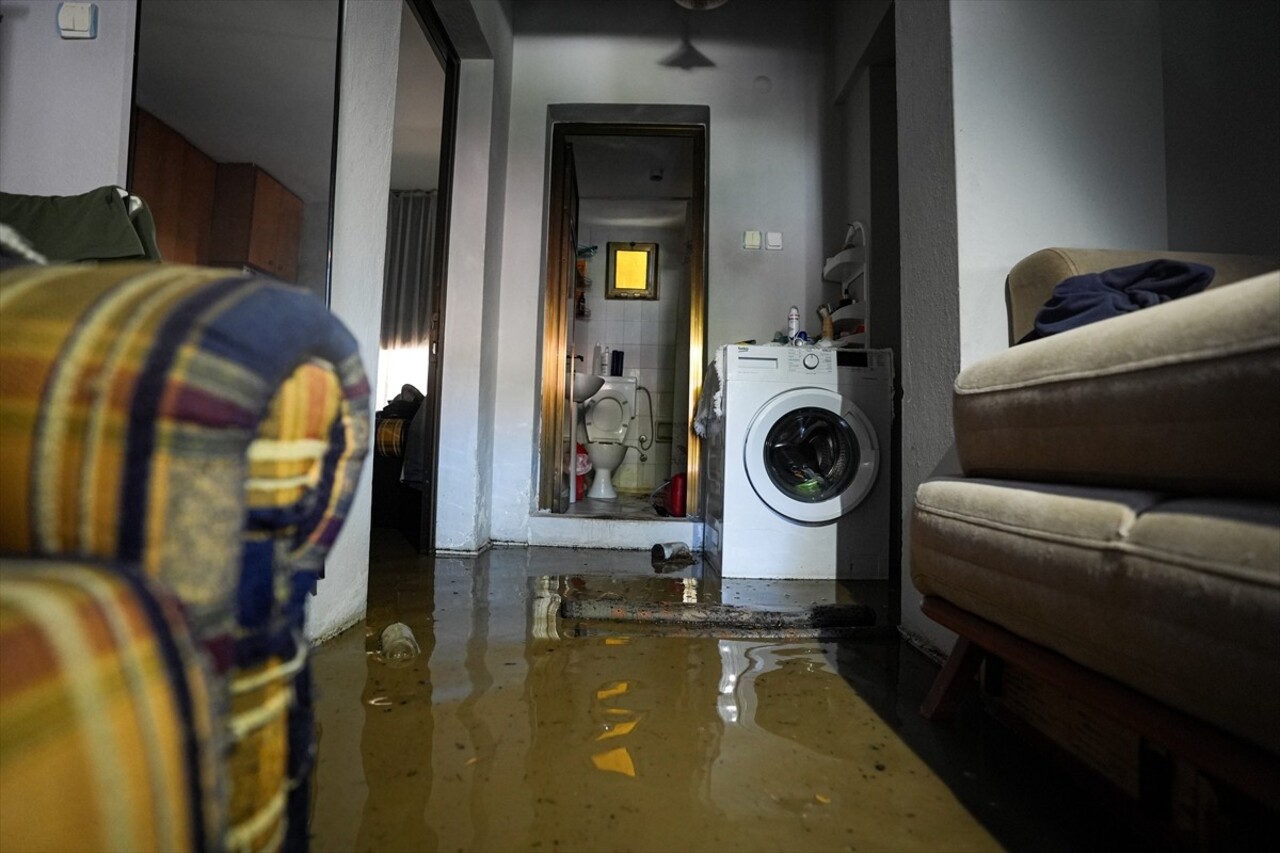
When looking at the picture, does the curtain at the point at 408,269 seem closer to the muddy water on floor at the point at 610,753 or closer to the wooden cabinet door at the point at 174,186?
the wooden cabinet door at the point at 174,186

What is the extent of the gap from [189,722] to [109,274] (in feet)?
0.97

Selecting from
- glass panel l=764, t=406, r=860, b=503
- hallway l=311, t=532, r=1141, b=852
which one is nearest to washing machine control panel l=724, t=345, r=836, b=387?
glass panel l=764, t=406, r=860, b=503

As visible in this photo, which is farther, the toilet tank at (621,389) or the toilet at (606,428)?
the toilet tank at (621,389)

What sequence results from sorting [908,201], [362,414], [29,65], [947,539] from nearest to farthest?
1. [362,414]
2. [947,539]
3. [29,65]
4. [908,201]

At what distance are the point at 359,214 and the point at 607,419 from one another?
2.94 meters

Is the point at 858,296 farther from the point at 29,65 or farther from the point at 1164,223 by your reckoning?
the point at 29,65

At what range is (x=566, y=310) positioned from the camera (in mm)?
3498

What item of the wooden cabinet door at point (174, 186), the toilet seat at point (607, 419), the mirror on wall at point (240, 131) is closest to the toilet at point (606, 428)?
the toilet seat at point (607, 419)

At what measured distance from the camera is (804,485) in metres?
2.47

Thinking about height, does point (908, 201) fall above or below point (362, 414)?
above

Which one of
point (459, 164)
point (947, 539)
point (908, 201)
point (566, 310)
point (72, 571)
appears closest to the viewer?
point (72, 571)

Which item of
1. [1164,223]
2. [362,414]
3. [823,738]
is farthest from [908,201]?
[362,414]

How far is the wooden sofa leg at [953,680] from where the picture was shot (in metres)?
1.10

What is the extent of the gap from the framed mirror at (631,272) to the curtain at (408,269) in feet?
5.27
